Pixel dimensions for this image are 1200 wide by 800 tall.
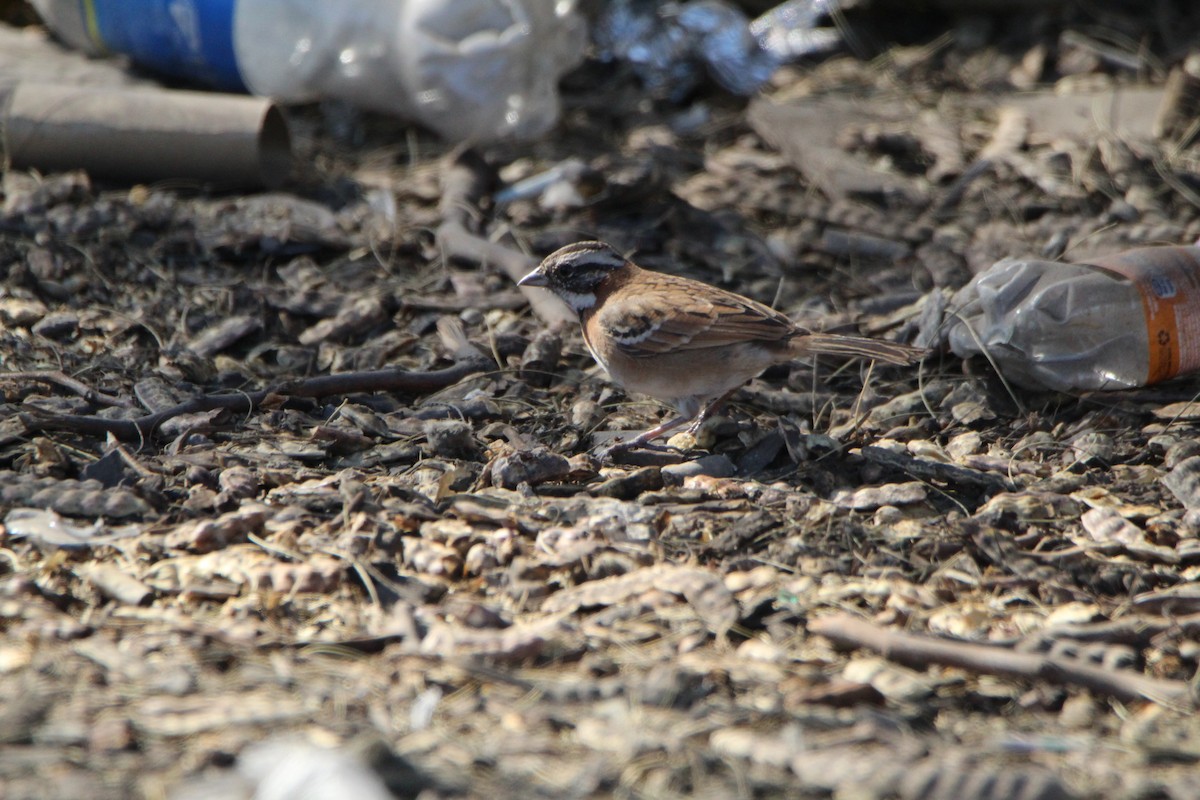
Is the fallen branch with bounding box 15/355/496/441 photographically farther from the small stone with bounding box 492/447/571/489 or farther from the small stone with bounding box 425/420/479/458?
the small stone with bounding box 492/447/571/489

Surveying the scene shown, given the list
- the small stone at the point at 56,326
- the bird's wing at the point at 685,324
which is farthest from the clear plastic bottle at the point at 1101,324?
the small stone at the point at 56,326

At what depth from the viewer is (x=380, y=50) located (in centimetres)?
734

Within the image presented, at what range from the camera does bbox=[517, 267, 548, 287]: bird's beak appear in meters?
5.16

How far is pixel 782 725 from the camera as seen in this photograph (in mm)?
2854

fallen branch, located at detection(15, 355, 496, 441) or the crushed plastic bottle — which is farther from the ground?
the crushed plastic bottle

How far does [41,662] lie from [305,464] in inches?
56.5

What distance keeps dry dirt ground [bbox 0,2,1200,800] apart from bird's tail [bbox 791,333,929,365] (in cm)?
33

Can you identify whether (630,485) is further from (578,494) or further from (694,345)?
(694,345)

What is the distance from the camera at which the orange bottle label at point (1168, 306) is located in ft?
15.5

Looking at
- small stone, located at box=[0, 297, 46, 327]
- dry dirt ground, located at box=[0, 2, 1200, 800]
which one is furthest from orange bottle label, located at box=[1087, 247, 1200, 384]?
small stone, located at box=[0, 297, 46, 327]

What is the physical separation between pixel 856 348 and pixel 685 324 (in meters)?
0.63

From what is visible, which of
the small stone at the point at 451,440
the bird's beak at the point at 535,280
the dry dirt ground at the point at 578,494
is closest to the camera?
the dry dirt ground at the point at 578,494

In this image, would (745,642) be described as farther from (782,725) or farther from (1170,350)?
(1170,350)

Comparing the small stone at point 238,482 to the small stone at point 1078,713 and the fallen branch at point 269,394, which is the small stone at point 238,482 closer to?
the fallen branch at point 269,394
